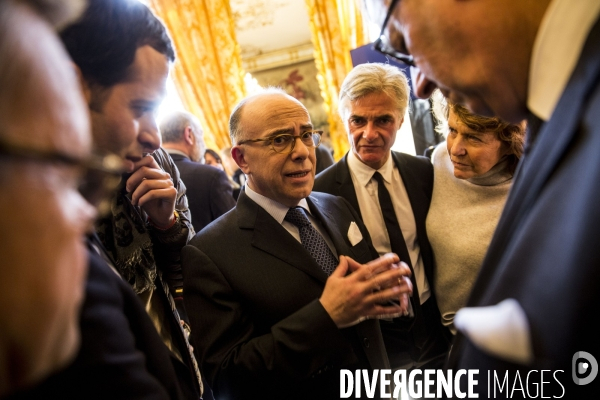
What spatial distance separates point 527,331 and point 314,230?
1.27 metres

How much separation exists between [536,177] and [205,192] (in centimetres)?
268

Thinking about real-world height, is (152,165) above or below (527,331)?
above

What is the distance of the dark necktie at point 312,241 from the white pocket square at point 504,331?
1.05 metres

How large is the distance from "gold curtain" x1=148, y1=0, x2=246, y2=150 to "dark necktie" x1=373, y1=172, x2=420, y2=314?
3.54 m

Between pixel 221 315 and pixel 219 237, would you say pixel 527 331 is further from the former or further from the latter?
pixel 219 237

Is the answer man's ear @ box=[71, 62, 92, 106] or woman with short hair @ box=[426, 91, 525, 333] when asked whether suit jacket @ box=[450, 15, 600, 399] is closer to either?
man's ear @ box=[71, 62, 92, 106]

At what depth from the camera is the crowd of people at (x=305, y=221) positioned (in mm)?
447

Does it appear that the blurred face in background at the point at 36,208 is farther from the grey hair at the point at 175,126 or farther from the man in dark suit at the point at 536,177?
the grey hair at the point at 175,126

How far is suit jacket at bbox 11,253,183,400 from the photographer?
0.62m

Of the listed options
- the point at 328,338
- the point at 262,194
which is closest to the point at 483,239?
the point at 328,338

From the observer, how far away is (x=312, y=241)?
5.72ft

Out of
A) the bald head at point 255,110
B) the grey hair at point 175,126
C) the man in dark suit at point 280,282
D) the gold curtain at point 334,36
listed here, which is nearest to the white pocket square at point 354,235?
the man in dark suit at point 280,282

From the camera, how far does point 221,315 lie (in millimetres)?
1437

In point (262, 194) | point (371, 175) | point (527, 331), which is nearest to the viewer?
point (527, 331)
